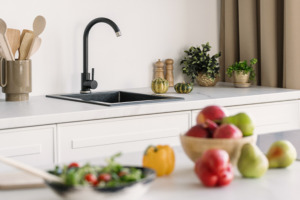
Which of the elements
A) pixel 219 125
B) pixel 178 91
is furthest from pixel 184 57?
pixel 219 125

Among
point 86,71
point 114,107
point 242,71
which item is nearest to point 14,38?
point 86,71

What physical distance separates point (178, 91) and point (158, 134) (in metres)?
0.47

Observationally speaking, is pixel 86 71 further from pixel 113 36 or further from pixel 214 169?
pixel 214 169

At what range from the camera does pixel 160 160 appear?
127 centimetres

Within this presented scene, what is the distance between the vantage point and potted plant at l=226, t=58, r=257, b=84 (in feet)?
10.3

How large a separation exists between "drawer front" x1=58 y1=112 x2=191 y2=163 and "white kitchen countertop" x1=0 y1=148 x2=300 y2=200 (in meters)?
0.93

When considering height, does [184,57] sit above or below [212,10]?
below

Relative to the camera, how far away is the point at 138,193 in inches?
40.9

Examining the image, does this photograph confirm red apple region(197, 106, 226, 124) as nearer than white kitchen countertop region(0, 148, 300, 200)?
No

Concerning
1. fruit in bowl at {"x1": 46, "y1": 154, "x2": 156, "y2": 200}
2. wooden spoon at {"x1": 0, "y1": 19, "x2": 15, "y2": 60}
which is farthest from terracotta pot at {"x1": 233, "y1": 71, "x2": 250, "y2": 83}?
fruit in bowl at {"x1": 46, "y1": 154, "x2": 156, "y2": 200}

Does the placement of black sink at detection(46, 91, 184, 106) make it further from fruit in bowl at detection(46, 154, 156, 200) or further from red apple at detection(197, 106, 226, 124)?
fruit in bowl at detection(46, 154, 156, 200)

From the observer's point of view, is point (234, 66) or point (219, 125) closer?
point (219, 125)

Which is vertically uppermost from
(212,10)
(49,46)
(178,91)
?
(212,10)

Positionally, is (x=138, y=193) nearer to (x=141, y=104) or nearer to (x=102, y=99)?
(x=141, y=104)
